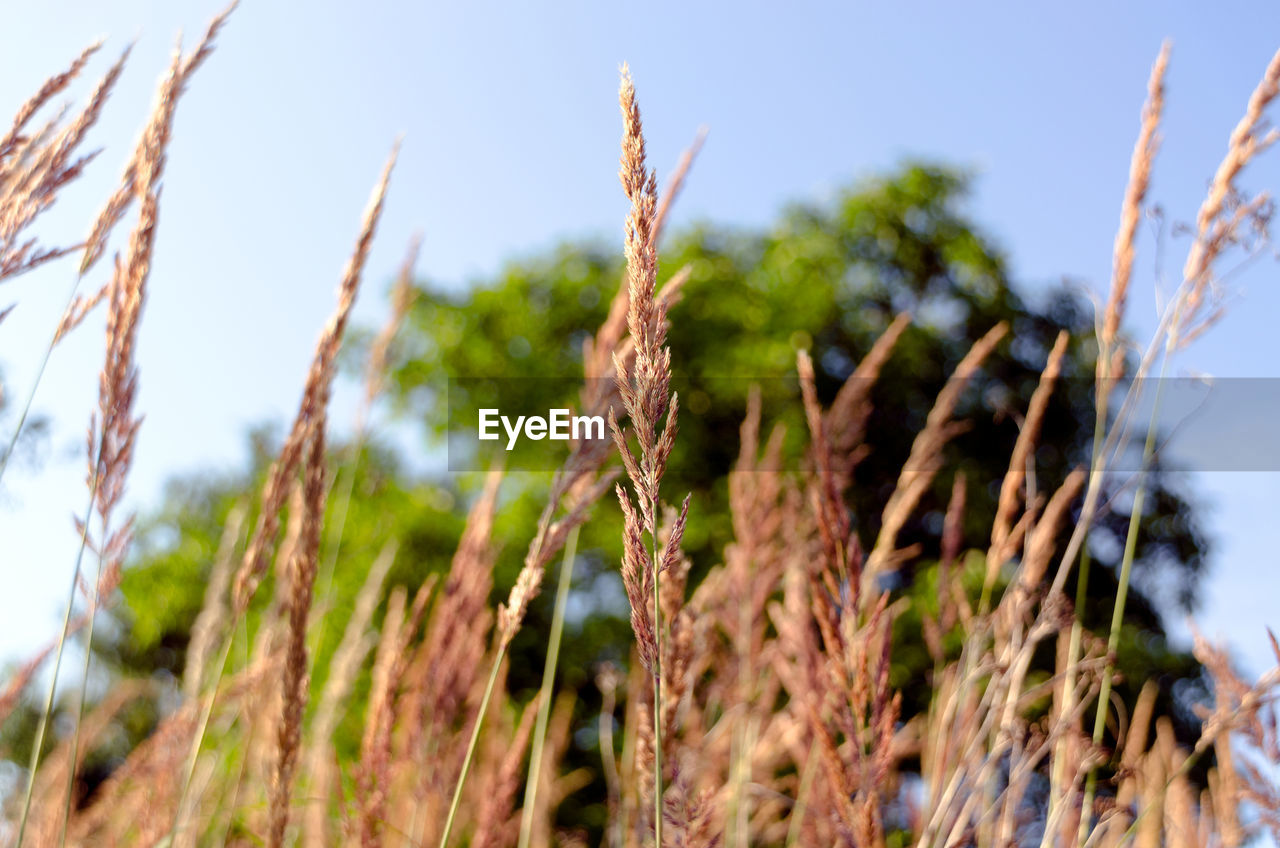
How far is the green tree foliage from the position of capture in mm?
10180

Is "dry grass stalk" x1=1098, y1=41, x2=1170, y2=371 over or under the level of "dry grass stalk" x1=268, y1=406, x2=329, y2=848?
over

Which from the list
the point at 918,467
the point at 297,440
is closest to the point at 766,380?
the point at 918,467

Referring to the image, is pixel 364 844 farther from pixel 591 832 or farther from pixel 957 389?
pixel 591 832

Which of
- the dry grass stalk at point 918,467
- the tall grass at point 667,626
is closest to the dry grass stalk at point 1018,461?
the tall grass at point 667,626

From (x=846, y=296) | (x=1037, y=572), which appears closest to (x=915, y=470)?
(x=1037, y=572)

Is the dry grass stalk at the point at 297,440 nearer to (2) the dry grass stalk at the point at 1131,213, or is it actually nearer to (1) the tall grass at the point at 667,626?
(1) the tall grass at the point at 667,626

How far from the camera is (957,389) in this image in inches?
71.6

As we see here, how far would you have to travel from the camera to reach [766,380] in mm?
10656

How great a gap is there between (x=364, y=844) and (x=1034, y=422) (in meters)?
1.15

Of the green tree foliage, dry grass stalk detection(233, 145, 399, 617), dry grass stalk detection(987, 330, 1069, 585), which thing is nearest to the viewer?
dry grass stalk detection(233, 145, 399, 617)

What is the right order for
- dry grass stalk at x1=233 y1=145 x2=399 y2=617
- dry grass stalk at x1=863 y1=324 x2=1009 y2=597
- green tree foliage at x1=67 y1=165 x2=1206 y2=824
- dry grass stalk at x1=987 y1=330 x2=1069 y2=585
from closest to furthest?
dry grass stalk at x1=233 y1=145 x2=399 y2=617 < dry grass stalk at x1=987 y1=330 x2=1069 y2=585 < dry grass stalk at x1=863 y1=324 x2=1009 y2=597 < green tree foliage at x1=67 y1=165 x2=1206 y2=824

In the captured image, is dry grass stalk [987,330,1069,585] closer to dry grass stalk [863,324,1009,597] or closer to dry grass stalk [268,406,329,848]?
dry grass stalk [863,324,1009,597]

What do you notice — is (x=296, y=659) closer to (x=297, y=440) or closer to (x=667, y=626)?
(x=297, y=440)

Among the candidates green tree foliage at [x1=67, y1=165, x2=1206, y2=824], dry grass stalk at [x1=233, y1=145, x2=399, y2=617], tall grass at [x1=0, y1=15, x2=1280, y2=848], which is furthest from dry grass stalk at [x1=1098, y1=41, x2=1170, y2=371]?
green tree foliage at [x1=67, y1=165, x2=1206, y2=824]
